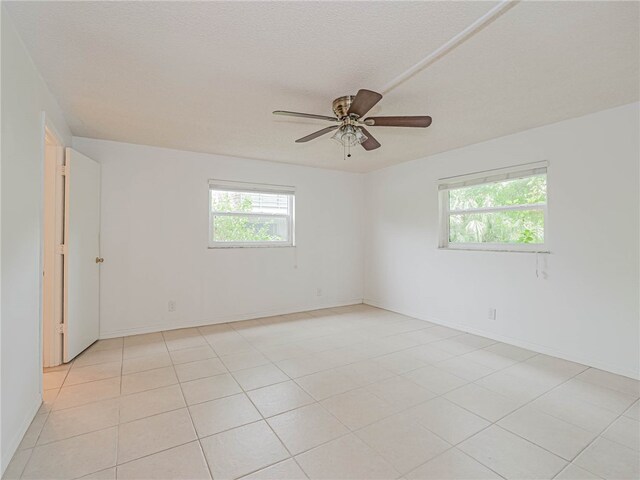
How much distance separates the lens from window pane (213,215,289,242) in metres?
4.38

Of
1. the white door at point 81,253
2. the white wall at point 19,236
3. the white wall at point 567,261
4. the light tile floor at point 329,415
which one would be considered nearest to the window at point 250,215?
the white door at point 81,253

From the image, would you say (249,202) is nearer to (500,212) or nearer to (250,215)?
(250,215)

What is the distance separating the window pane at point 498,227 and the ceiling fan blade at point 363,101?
2.31 meters

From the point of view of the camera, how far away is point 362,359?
3.04 m

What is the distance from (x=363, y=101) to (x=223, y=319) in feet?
11.1

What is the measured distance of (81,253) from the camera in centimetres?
321

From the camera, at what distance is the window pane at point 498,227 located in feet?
10.9

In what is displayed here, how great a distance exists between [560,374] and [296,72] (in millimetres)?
3166

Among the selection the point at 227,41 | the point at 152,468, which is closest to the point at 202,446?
the point at 152,468

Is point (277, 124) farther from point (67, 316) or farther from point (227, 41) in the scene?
point (67, 316)

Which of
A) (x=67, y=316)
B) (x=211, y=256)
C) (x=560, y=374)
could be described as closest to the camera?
(x=560, y=374)

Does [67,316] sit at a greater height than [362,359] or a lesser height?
greater

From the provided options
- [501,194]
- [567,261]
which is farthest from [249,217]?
[567,261]

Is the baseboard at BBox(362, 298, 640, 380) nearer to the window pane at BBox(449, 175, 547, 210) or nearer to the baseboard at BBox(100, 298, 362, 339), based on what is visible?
the baseboard at BBox(100, 298, 362, 339)
